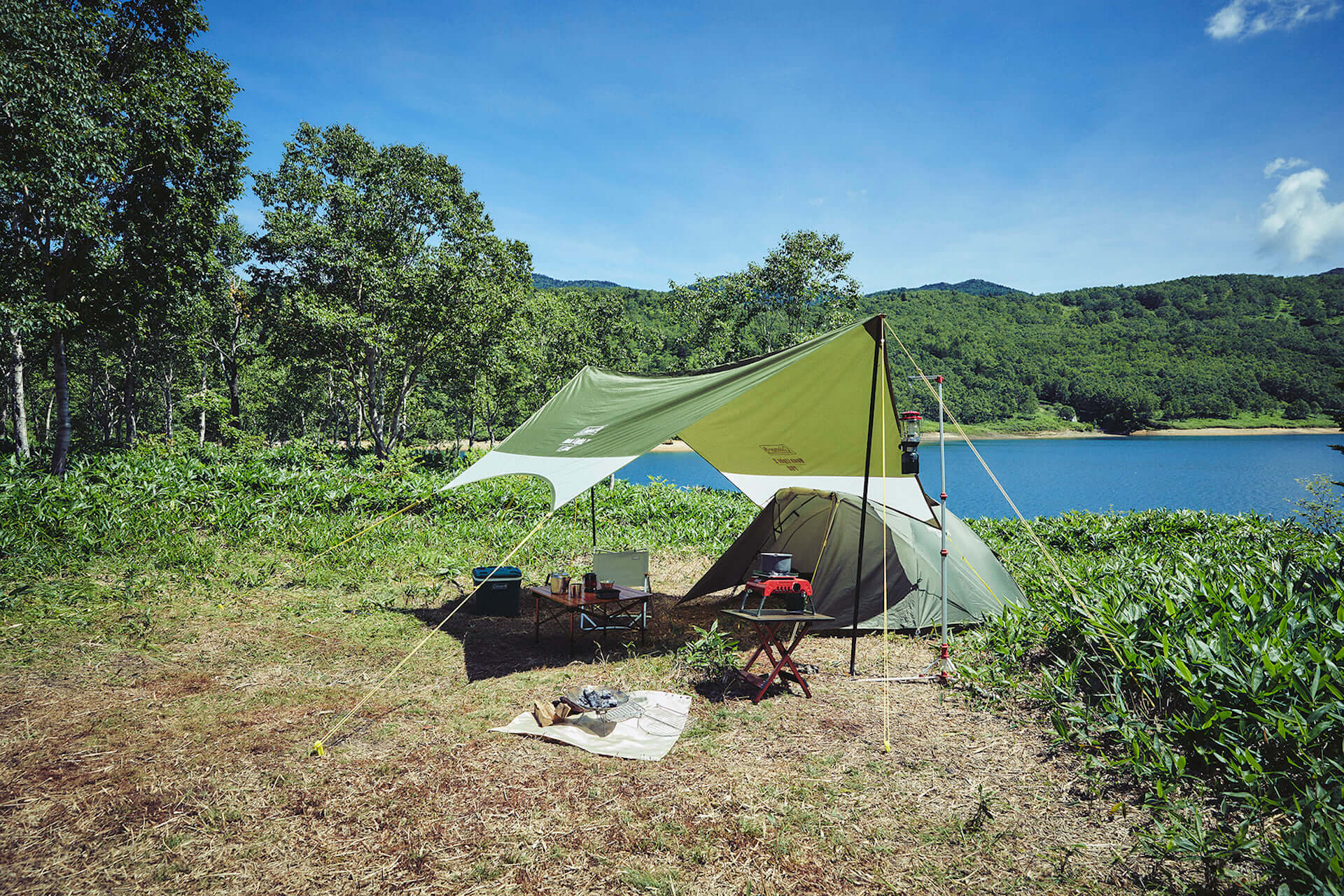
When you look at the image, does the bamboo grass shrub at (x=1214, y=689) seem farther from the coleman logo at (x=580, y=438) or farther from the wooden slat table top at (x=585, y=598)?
the coleman logo at (x=580, y=438)

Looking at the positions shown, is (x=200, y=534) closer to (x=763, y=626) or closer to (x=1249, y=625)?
(x=763, y=626)

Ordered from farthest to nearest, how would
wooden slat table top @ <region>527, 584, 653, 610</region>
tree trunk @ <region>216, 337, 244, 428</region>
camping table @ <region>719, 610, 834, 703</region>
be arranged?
tree trunk @ <region>216, 337, 244, 428</region>, wooden slat table top @ <region>527, 584, 653, 610</region>, camping table @ <region>719, 610, 834, 703</region>

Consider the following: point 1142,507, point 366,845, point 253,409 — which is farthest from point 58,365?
point 1142,507

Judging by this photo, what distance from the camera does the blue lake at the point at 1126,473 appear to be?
80.0 feet

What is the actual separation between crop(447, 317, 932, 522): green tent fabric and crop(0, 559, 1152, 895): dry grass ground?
1.80 m

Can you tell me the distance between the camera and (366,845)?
107 inches

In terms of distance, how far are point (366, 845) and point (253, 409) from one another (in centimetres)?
4070

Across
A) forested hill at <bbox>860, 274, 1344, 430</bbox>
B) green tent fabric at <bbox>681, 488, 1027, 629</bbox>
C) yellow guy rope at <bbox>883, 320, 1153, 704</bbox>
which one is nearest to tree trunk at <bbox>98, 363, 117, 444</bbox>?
green tent fabric at <bbox>681, 488, 1027, 629</bbox>

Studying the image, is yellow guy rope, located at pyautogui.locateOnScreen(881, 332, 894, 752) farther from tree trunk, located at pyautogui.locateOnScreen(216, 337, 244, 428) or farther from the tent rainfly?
tree trunk, located at pyautogui.locateOnScreen(216, 337, 244, 428)

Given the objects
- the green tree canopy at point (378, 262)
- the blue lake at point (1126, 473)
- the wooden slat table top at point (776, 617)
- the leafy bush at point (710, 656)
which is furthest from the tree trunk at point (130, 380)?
the wooden slat table top at point (776, 617)

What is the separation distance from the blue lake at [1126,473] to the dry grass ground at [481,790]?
17.2 feet

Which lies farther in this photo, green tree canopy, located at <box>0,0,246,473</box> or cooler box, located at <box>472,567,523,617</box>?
green tree canopy, located at <box>0,0,246,473</box>

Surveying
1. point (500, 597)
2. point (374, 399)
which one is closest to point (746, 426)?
point (500, 597)

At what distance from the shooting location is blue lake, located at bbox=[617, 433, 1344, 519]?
24.4 m
